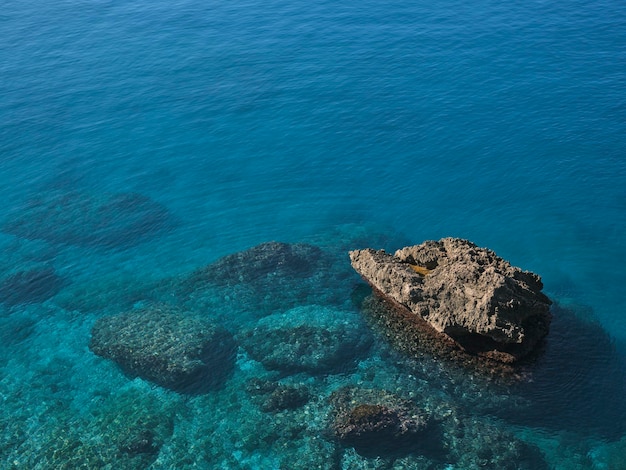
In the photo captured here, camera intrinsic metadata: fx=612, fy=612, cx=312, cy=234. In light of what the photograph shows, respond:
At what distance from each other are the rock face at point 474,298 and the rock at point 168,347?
13.7m

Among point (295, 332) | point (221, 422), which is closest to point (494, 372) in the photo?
point (295, 332)

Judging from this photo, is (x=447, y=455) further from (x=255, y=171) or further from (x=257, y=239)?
(x=255, y=171)

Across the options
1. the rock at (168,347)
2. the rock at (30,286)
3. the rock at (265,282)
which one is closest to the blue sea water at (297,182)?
the rock at (30,286)

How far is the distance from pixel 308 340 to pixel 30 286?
25.6 m

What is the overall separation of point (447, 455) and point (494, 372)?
759 cm

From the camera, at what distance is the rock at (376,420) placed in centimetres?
3744

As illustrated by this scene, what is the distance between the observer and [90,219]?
200 ft

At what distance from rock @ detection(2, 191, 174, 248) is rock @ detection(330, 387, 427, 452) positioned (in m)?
28.9

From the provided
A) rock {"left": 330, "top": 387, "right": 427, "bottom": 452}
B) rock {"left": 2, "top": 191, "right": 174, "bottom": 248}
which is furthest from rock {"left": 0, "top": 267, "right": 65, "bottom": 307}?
rock {"left": 330, "top": 387, "right": 427, "bottom": 452}

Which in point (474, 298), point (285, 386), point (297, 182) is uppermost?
point (474, 298)

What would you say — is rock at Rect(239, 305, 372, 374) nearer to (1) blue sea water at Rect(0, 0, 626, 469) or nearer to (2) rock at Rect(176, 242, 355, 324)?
(1) blue sea water at Rect(0, 0, 626, 469)

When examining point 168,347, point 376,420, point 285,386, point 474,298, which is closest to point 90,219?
point 168,347

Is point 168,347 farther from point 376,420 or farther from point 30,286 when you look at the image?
point 376,420

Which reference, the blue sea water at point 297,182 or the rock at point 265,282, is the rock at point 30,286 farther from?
the rock at point 265,282
